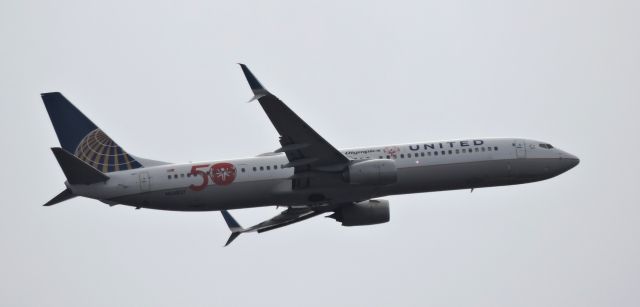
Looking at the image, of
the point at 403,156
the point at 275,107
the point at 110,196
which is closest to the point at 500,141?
the point at 403,156

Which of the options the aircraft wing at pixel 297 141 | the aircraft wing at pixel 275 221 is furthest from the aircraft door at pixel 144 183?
the aircraft wing at pixel 275 221

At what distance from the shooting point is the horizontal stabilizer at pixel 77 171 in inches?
2132

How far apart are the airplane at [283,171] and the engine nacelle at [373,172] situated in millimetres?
54

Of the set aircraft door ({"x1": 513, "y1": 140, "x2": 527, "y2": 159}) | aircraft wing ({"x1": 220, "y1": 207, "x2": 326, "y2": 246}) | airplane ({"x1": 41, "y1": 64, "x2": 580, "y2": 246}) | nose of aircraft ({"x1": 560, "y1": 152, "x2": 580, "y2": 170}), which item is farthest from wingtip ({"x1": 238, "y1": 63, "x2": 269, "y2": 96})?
nose of aircraft ({"x1": 560, "y1": 152, "x2": 580, "y2": 170})

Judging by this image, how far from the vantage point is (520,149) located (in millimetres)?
62031

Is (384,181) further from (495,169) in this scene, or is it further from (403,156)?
(495,169)

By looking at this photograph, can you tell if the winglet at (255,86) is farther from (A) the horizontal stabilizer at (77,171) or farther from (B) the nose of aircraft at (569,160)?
(B) the nose of aircraft at (569,160)

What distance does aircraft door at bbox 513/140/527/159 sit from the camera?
2432 inches

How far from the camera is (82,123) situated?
60.0 meters

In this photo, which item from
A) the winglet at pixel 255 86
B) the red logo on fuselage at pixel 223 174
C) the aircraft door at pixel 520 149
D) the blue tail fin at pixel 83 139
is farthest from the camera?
the aircraft door at pixel 520 149

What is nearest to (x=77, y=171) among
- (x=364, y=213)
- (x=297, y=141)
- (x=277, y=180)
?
(x=277, y=180)

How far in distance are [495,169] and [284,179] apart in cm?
1242

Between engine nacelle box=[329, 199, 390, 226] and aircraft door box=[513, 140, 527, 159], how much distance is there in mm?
8581

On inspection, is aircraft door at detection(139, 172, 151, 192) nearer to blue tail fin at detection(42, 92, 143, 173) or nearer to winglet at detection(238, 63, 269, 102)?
blue tail fin at detection(42, 92, 143, 173)
